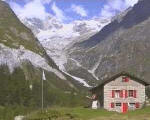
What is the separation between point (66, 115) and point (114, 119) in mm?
11532

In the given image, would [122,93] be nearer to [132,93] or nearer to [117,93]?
[117,93]

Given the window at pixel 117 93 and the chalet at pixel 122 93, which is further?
the window at pixel 117 93

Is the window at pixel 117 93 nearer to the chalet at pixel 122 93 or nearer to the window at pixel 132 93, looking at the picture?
the chalet at pixel 122 93

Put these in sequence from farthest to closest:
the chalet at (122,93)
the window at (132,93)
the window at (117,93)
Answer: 1. the window at (117,93)
2. the window at (132,93)
3. the chalet at (122,93)

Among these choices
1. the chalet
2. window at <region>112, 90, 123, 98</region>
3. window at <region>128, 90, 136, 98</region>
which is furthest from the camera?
window at <region>112, 90, 123, 98</region>

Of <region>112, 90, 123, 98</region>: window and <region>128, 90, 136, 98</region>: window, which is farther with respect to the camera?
<region>112, 90, 123, 98</region>: window

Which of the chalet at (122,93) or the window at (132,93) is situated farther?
the window at (132,93)

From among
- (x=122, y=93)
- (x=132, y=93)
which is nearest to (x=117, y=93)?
(x=122, y=93)

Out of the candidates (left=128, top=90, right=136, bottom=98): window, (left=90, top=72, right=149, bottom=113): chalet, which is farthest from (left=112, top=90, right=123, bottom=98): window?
(left=128, top=90, right=136, bottom=98): window

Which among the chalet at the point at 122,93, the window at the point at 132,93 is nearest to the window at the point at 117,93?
the chalet at the point at 122,93

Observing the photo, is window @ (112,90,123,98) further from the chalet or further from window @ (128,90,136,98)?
window @ (128,90,136,98)

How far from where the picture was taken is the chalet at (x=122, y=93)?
118 metres

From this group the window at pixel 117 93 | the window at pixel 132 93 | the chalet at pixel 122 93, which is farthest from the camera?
the window at pixel 117 93

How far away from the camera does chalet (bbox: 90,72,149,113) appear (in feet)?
386
